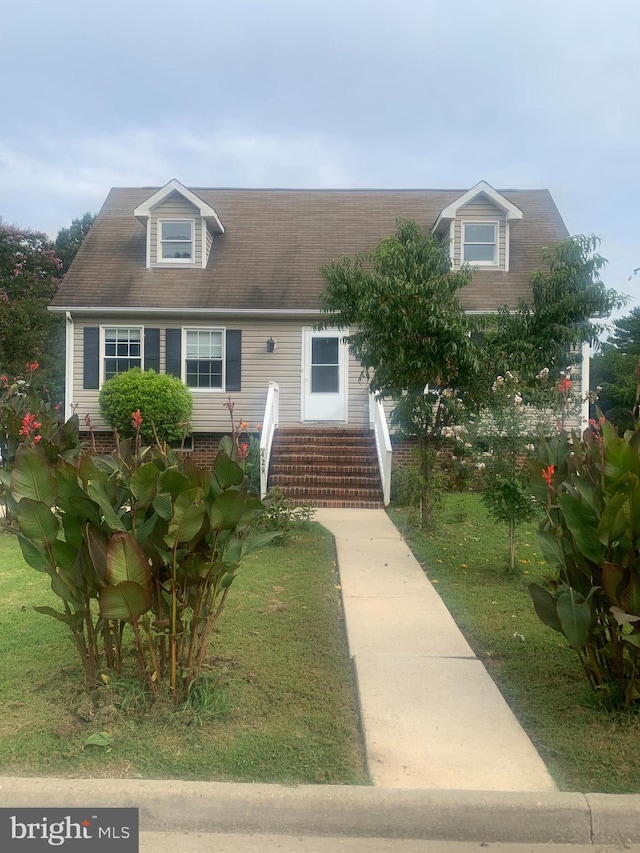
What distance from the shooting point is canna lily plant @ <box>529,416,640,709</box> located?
381 cm

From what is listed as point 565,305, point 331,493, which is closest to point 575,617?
point 565,305

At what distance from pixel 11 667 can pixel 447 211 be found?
13862 millimetres

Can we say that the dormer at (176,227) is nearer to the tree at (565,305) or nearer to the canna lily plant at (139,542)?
the tree at (565,305)

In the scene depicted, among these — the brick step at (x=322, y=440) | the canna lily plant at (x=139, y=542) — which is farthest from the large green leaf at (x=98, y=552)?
the brick step at (x=322, y=440)

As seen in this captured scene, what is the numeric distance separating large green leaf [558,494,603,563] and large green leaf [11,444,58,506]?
2.76m

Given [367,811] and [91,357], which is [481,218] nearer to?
[91,357]

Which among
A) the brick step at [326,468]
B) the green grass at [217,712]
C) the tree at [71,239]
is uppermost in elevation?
the tree at [71,239]

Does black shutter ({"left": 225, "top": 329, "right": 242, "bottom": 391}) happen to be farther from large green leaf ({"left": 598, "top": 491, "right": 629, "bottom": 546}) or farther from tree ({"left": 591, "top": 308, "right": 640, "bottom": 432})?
→ tree ({"left": 591, "top": 308, "right": 640, "bottom": 432})

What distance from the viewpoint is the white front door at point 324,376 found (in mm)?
15805

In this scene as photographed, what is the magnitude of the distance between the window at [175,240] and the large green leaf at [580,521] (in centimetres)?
1394

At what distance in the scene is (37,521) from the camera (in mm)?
3848

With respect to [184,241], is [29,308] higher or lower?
lower

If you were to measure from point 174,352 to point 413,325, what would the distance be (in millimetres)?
8128

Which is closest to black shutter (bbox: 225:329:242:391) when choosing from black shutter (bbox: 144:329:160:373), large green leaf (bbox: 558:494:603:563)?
black shutter (bbox: 144:329:160:373)
